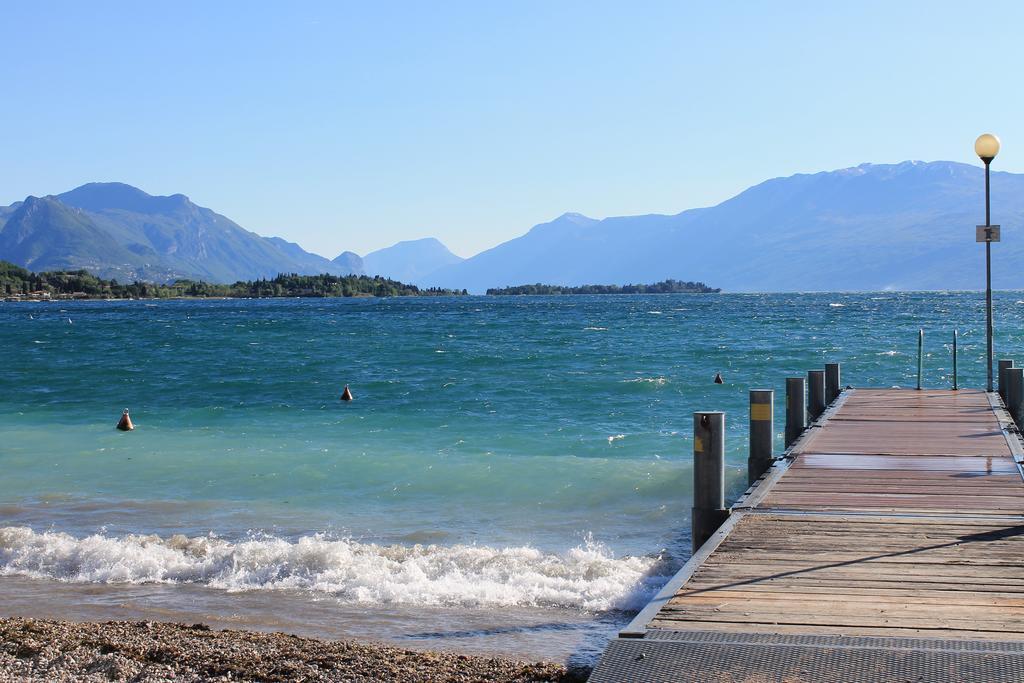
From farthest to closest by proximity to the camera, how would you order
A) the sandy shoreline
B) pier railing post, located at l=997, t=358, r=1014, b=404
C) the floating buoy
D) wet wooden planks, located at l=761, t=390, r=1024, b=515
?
the floating buoy, pier railing post, located at l=997, t=358, r=1014, b=404, wet wooden planks, located at l=761, t=390, r=1024, b=515, the sandy shoreline

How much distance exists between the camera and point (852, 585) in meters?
7.05

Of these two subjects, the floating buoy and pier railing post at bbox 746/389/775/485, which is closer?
pier railing post at bbox 746/389/775/485

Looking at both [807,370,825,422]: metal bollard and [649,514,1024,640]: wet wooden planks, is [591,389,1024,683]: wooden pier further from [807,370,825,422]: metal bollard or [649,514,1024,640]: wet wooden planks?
[807,370,825,422]: metal bollard

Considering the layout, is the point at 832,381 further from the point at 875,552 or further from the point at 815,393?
the point at 875,552

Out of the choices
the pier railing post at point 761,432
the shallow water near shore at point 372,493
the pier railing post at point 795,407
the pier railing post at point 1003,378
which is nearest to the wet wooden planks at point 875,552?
the pier railing post at point 761,432

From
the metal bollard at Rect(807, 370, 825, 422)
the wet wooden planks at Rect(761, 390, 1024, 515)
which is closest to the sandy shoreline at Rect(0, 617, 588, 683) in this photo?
the wet wooden planks at Rect(761, 390, 1024, 515)

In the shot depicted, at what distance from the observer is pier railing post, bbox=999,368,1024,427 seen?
17.1m

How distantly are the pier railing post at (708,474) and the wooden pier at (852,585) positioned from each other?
7.1 inches

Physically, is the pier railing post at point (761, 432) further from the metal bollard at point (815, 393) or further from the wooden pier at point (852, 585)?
the metal bollard at point (815, 393)

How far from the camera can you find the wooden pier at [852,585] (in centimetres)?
566

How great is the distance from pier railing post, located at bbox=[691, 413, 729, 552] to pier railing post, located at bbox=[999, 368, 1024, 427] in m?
9.67

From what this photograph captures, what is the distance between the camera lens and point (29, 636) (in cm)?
890

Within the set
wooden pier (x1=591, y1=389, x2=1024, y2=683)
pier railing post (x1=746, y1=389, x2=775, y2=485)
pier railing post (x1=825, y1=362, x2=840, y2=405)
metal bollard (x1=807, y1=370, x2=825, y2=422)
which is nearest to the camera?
wooden pier (x1=591, y1=389, x2=1024, y2=683)

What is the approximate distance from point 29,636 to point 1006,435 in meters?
11.4
